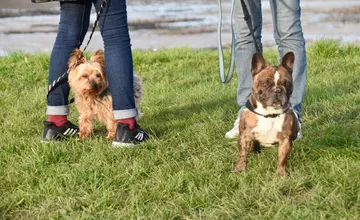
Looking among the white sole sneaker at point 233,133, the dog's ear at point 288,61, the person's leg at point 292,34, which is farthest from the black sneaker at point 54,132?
the dog's ear at point 288,61

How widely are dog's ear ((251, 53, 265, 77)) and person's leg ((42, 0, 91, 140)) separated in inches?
57.3

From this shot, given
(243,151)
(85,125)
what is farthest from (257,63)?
(85,125)

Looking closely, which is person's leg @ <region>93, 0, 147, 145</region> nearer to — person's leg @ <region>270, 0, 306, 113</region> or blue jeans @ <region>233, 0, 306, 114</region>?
blue jeans @ <region>233, 0, 306, 114</region>

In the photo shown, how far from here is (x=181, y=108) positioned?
19.5 ft

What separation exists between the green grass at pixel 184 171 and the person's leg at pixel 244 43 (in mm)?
348

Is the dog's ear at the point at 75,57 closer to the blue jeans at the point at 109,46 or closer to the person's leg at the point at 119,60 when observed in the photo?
the blue jeans at the point at 109,46

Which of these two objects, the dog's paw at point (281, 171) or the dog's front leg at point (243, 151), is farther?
the dog's front leg at point (243, 151)

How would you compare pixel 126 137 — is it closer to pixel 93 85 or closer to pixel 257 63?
pixel 93 85

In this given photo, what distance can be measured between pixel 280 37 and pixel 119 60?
1233mm

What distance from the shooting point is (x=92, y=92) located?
522 cm

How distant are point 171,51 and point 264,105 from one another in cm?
679

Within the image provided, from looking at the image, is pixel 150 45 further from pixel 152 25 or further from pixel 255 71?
pixel 255 71

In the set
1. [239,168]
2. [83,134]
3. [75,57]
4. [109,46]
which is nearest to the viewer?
[239,168]

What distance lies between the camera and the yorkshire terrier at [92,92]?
503cm
